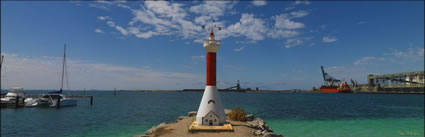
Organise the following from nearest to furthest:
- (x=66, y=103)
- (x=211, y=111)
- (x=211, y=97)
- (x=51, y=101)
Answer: (x=211, y=111)
(x=211, y=97)
(x=51, y=101)
(x=66, y=103)

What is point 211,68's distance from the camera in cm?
1756

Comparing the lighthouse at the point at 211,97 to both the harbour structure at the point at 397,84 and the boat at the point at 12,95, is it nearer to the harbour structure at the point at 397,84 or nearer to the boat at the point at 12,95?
the boat at the point at 12,95

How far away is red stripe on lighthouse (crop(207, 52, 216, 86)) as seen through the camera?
17578mm

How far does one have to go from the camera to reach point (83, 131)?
2542cm

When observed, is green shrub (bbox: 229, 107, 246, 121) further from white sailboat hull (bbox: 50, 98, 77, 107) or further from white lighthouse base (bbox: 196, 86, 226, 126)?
white sailboat hull (bbox: 50, 98, 77, 107)

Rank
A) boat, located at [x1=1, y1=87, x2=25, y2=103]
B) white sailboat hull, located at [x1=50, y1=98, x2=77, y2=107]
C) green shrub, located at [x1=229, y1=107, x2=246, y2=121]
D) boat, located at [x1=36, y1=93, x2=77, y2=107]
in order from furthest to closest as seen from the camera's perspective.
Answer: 1. white sailboat hull, located at [x1=50, y1=98, x2=77, y2=107]
2. boat, located at [x1=36, y1=93, x2=77, y2=107]
3. boat, located at [x1=1, y1=87, x2=25, y2=103]
4. green shrub, located at [x1=229, y1=107, x2=246, y2=121]

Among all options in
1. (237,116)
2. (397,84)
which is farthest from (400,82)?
(237,116)

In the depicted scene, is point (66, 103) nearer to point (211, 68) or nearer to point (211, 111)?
point (211, 111)

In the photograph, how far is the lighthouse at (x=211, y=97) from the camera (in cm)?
1753

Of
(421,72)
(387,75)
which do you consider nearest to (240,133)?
→ (421,72)

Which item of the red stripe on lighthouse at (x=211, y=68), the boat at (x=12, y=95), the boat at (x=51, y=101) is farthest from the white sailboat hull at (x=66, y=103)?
the red stripe on lighthouse at (x=211, y=68)

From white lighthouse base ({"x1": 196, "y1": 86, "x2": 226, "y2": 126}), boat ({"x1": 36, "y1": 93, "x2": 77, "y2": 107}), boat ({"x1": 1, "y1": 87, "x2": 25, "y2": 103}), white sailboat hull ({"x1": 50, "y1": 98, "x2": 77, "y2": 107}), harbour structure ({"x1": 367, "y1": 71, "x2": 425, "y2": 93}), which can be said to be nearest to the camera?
white lighthouse base ({"x1": 196, "y1": 86, "x2": 226, "y2": 126})

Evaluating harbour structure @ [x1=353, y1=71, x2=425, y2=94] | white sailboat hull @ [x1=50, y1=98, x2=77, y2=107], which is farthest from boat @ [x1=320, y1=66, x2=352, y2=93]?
white sailboat hull @ [x1=50, y1=98, x2=77, y2=107]

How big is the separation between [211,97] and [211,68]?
7.35 feet
